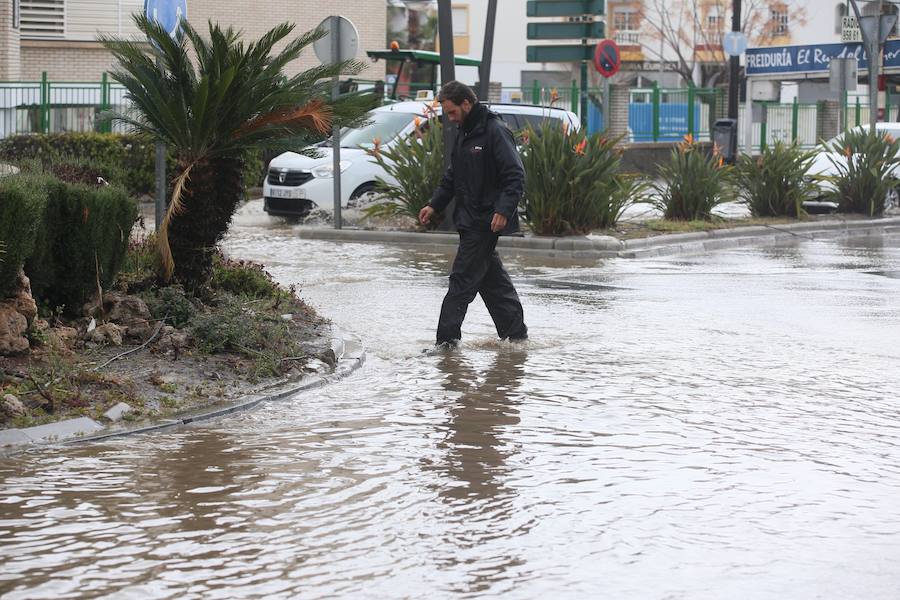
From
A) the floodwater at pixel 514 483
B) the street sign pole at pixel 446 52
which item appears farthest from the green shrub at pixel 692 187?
the floodwater at pixel 514 483

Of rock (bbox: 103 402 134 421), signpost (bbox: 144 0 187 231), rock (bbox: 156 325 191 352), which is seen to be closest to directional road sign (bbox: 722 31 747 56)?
signpost (bbox: 144 0 187 231)

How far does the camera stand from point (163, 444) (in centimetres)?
727

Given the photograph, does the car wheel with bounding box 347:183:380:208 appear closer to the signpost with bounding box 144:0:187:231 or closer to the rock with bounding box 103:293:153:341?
the signpost with bounding box 144:0:187:231

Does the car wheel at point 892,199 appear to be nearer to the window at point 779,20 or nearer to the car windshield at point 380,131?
the car windshield at point 380,131

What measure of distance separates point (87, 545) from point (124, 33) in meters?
31.0

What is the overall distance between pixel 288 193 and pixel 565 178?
4.80 meters

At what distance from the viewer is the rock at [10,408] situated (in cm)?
731

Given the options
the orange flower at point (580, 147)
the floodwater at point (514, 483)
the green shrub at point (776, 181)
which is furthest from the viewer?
the green shrub at point (776, 181)

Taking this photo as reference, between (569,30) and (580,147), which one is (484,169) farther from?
(569,30)

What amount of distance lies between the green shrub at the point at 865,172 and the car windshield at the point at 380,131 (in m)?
6.74

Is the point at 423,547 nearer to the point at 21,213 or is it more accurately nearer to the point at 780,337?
the point at 21,213

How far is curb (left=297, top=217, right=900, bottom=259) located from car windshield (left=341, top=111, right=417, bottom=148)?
2.72 meters

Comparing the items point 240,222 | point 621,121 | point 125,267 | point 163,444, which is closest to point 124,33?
point 621,121

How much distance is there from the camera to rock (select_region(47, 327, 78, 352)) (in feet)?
28.1
